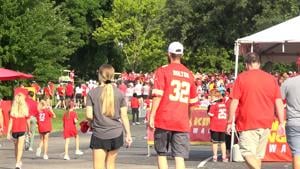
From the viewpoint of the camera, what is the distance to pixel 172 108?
1128 cm

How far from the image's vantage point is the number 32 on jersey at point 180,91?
11281 mm

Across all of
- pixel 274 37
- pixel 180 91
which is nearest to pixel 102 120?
pixel 180 91

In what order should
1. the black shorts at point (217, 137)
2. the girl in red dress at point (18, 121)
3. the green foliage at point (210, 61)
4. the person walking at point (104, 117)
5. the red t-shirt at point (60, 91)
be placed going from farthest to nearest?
the green foliage at point (210, 61), the red t-shirt at point (60, 91), the black shorts at point (217, 137), the girl in red dress at point (18, 121), the person walking at point (104, 117)

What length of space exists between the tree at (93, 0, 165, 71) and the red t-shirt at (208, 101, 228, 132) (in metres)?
63.3

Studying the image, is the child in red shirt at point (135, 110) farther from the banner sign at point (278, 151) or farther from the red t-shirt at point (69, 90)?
the banner sign at point (278, 151)

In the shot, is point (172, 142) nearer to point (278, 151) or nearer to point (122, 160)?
point (278, 151)

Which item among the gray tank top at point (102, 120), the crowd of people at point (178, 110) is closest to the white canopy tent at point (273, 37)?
the crowd of people at point (178, 110)

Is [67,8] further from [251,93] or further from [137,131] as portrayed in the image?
[251,93]

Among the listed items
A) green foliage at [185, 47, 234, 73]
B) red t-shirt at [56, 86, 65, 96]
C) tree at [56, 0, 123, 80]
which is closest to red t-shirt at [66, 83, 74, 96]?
red t-shirt at [56, 86, 65, 96]

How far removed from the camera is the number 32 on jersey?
37.0 feet

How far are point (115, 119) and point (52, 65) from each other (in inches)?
1259

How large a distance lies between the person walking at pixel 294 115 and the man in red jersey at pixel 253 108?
0.36 meters

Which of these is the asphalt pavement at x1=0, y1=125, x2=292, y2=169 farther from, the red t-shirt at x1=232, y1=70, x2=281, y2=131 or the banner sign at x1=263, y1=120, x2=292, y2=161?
the red t-shirt at x1=232, y1=70, x2=281, y2=131

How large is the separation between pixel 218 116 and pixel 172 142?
837 cm
